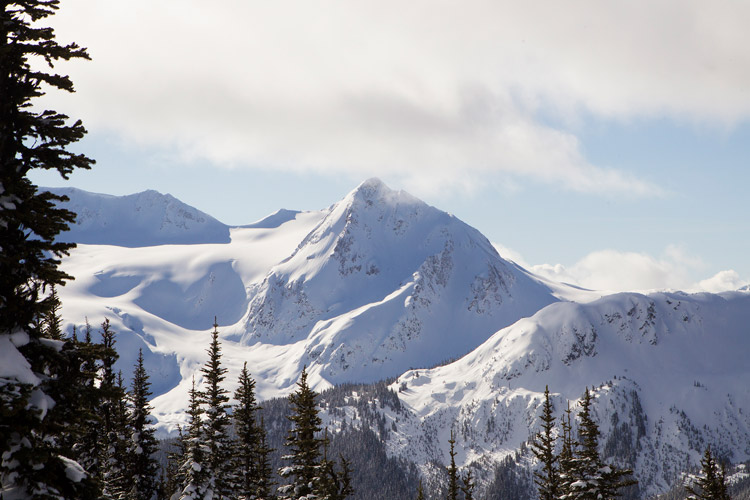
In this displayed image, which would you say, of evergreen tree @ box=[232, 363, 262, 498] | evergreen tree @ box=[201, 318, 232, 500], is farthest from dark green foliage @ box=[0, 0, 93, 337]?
evergreen tree @ box=[232, 363, 262, 498]


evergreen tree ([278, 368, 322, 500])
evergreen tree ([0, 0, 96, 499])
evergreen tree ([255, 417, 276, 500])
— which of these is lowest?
evergreen tree ([255, 417, 276, 500])

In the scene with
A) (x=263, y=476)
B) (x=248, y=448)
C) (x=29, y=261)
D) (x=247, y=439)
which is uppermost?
(x=29, y=261)

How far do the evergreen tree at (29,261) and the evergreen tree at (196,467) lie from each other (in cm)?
2106

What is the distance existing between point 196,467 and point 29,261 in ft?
74.6

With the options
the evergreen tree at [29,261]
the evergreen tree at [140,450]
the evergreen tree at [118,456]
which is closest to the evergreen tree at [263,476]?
the evergreen tree at [140,450]

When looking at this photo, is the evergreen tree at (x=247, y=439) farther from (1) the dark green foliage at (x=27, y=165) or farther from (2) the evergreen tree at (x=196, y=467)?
(1) the dark green foliage at (x=27, y=165)

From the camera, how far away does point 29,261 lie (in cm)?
1148

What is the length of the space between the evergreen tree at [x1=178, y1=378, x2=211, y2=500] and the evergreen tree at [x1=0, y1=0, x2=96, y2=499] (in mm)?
21055

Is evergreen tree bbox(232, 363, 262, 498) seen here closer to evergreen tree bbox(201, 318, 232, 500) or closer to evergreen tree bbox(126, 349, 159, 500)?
evergreen tree bbox(201, 318, 232, 500)

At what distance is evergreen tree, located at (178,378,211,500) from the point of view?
31594 mm

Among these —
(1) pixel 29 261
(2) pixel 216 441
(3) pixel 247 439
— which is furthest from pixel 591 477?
(1) pixel 29 261

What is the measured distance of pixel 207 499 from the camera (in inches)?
1241

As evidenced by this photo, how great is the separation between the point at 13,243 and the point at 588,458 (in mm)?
24484

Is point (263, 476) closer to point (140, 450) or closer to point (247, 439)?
point (247, 439)
